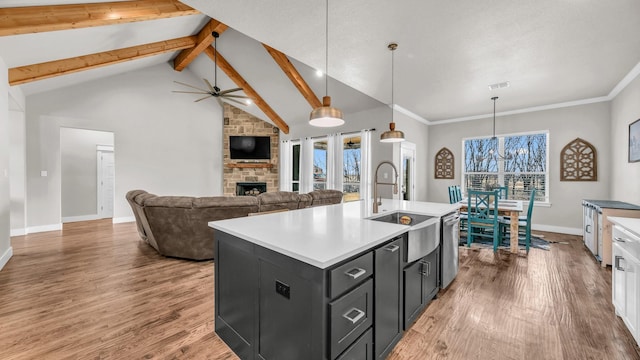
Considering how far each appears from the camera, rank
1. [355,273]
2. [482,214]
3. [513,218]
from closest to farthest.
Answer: [355,273]
[513,218]
[482,214]

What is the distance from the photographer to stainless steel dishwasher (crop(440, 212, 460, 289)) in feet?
8.25

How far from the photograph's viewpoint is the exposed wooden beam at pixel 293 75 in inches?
209

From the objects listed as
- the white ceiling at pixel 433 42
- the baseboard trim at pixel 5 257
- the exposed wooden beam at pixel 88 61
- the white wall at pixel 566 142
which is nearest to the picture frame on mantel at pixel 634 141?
the white ceiling at pixel 433 42

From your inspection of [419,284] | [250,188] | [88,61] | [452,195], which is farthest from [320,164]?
[419,284]

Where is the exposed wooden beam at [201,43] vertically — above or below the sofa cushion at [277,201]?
above

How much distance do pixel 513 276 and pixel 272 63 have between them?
586 centimetres

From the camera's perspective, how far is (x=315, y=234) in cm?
157

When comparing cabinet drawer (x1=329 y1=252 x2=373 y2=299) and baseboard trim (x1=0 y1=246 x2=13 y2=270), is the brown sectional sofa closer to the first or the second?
baseboard trim (x1=0 y1=246 x2=13 y2=270)

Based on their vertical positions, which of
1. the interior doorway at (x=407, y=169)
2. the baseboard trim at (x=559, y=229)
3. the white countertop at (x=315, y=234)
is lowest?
the baseboard trim at (x=559, y=229)

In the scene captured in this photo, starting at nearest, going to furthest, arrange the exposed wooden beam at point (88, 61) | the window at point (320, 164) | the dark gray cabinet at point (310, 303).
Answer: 1. the dark gray cabinet at point (310, 303)
2. the exposed wooden beam at point (88, 61)
3. the window at point (320, 164)

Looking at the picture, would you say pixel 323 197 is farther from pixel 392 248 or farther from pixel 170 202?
pixel 392 248

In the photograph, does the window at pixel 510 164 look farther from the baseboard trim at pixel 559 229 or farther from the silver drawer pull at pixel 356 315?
the silver drawer pull at pixel 356 315

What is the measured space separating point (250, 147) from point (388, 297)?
7254 millimetres

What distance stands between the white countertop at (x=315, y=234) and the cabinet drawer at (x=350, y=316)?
8.6 inches
